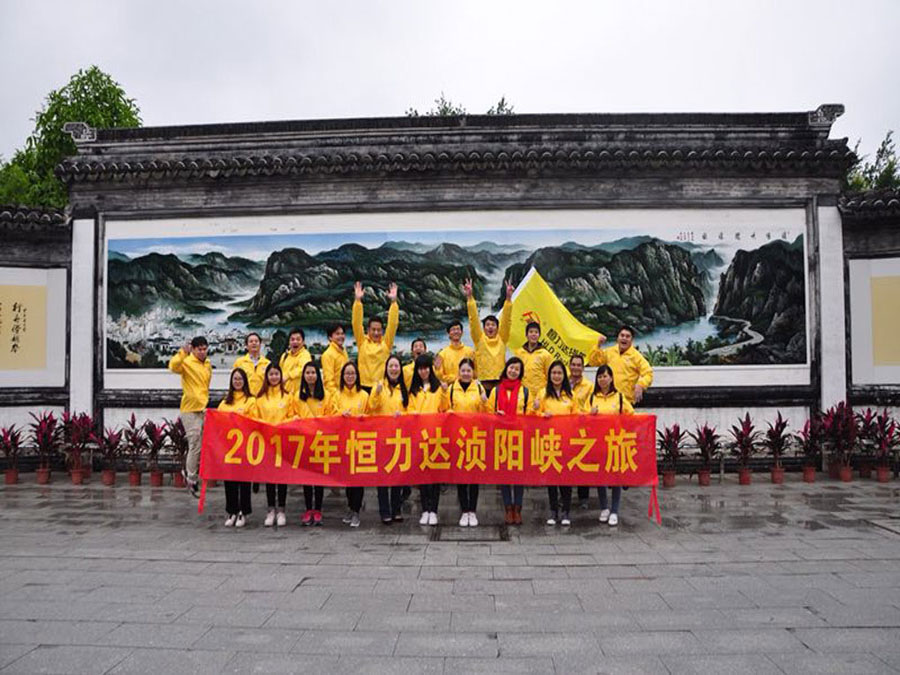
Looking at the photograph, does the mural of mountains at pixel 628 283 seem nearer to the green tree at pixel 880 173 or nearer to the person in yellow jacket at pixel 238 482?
the person in yellow jacket at pixel 238 482

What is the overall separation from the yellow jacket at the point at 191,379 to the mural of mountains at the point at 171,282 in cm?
256

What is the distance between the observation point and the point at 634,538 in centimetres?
575

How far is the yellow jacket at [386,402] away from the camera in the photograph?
6.30m

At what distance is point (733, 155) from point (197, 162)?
316 inches

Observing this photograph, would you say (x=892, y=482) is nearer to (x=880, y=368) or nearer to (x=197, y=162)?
(x=880, y=368)

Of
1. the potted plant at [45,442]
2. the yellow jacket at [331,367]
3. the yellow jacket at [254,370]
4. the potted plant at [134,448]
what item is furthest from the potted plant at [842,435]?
the potted plant at [45,442]

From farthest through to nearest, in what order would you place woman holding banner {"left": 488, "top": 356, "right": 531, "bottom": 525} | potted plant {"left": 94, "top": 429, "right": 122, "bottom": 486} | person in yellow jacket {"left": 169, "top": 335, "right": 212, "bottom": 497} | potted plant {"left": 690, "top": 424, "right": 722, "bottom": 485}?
potted plant {"left": 94, "top": 429, "right": 122, "bottom": 486} < potted plant {"left": 690, "top": 424, "right": 722, "bottom": 485} < person in yellow jacket {"left": 169, "top": 335, "right": 212, "bottom": 497} < woman holding banner {"left": 488, "top": 356, "right": 531, "bottom": 525}

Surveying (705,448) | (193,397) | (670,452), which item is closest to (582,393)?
Answer: (670,452)

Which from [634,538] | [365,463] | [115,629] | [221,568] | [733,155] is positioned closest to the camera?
[115,629]

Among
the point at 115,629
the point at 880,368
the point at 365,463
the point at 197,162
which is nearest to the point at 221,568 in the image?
the point at 115,629

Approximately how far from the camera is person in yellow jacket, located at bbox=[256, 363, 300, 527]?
20.9ft

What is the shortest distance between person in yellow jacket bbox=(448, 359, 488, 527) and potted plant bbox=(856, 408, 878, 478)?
5767mm

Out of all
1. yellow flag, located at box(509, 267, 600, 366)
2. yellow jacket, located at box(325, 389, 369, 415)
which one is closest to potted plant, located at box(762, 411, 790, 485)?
yellow flag, located at box(509, 267, 600, 366)

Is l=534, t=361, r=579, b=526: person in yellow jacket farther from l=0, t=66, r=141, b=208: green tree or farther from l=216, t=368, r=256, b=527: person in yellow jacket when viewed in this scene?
l=0, t=66, r=141, b=208: green tree
